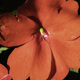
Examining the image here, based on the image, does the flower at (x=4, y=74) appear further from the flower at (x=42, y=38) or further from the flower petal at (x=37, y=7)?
the flower petal at (x=37, y=7)

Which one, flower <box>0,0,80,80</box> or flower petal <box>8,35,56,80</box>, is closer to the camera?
flower <box>0,0,80,80</box>

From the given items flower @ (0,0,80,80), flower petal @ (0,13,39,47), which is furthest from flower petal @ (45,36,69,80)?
flower petal @ (0,13,39,47)

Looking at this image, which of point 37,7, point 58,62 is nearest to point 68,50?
point 58,62

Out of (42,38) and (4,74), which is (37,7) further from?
(4,74)

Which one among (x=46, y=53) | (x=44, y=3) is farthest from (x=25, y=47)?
(x=44, y=3)

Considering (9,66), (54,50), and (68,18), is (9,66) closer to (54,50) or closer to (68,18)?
(54,50)

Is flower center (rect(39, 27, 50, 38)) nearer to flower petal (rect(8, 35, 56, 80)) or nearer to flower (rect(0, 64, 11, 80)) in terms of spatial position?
flower petal (rect(8, 35, 56, 80))
